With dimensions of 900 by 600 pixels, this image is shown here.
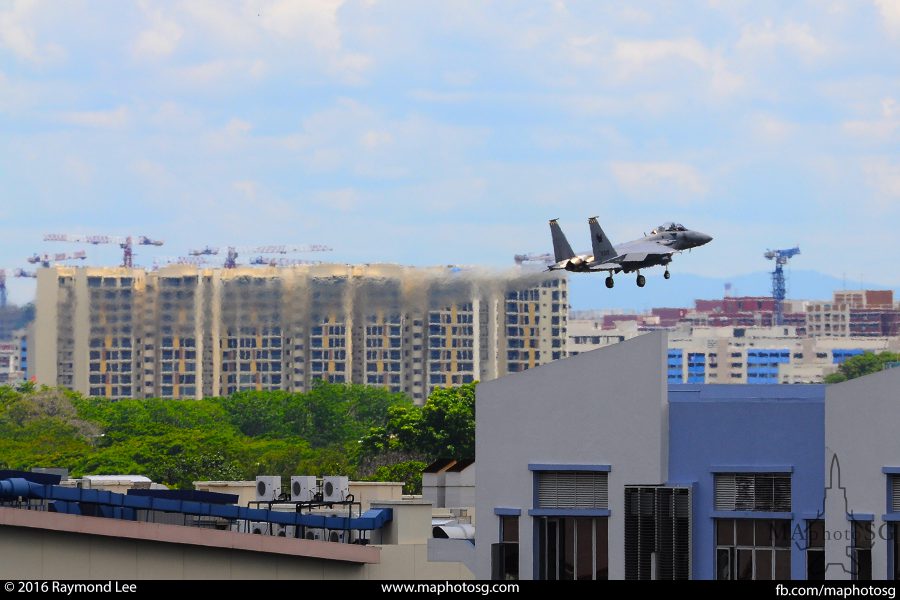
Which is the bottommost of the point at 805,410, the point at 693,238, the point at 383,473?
the point at 383,473

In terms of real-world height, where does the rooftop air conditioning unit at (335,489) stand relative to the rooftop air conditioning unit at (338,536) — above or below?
above

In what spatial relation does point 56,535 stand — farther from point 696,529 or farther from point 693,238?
point 693,238

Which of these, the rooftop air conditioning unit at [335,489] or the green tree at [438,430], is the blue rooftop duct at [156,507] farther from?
the green tree at [438,430]

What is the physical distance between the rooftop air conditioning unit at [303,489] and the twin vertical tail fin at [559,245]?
40.7 meters

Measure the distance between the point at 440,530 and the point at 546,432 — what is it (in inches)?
364

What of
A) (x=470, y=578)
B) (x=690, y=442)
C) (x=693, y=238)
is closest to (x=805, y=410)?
(x=690, y=442)

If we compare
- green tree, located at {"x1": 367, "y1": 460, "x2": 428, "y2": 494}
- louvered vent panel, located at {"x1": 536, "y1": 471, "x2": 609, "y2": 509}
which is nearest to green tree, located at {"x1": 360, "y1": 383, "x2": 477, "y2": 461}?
green tree, located at {"x1": 367, "y1": 460, "x2": 428, "y2": 494}

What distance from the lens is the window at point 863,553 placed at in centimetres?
3956

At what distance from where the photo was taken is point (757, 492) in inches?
1638

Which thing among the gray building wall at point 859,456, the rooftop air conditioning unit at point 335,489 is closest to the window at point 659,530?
the gray building wall at point 859,456

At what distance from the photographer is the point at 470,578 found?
45.5 metres

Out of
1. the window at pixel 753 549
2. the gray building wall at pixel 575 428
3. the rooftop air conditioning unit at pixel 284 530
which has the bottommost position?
the rooftop air conditioning unit at pixel 284 530

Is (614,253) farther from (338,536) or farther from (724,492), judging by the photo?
(724,492)

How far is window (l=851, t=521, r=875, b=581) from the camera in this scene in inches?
1558
